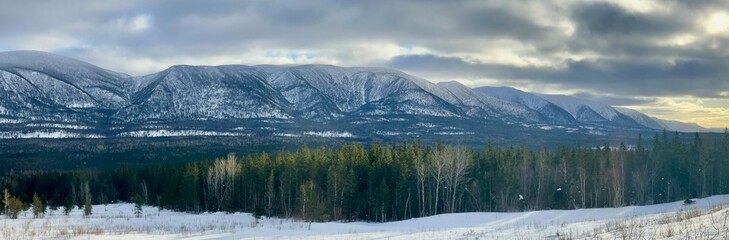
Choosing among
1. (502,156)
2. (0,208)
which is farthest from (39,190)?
(502,156)

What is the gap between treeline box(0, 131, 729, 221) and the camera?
65.4 metres

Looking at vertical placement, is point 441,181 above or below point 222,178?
above

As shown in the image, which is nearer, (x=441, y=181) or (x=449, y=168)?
(x=449, y=168)

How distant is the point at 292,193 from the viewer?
70.9 metres

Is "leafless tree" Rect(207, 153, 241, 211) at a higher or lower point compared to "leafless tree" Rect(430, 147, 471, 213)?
lower

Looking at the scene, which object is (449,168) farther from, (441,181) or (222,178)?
(222,178)

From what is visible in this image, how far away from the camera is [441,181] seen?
67.2m

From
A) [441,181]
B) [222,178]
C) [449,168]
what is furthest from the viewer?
[222,178]

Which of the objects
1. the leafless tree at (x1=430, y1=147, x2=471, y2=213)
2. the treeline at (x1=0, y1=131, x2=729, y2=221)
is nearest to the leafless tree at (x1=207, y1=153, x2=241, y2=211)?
the treeline at (x1=0, y1=131, x2=729, y2=221)

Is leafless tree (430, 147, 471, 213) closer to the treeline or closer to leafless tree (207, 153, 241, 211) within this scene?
the treeline

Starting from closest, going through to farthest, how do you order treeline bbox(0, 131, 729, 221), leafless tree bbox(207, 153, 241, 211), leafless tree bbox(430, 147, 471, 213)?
leafless tree bbox(430, 147, 471, 213) → treeline bbox(0, 131, 729, 221) → leafless tree bbox(207, 153, 241, 211)

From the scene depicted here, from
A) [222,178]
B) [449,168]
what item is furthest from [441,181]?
[222,178]

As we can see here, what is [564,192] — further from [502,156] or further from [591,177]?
[502,156]

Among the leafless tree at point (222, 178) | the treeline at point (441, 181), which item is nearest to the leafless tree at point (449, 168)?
the treeline at point (441, 181)
